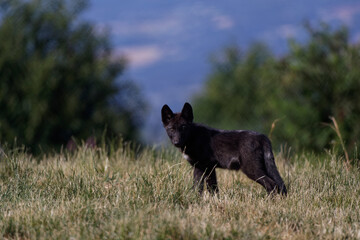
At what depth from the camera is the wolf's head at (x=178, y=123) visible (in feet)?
25.6

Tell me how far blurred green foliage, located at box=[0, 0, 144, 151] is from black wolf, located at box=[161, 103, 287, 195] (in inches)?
460

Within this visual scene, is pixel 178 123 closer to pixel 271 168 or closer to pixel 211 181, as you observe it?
pixel 211 181

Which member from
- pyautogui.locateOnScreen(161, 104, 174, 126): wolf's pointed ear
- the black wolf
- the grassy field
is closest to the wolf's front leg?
the black wolf

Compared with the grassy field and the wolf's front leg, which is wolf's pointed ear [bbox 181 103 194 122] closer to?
the wolf's front leg

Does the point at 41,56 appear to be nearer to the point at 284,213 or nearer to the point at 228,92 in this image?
the point at 228,92

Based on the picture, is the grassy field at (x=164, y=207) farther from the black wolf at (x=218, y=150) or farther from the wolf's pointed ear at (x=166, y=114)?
the wolf's pointed ear at (x=166, y=114)

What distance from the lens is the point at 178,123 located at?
790cm

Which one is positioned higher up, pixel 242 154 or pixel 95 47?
pixel 95 47

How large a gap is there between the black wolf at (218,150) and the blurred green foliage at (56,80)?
38.3 feet

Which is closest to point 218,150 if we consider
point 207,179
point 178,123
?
point 207,179

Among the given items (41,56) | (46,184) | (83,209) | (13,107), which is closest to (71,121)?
(13,107)

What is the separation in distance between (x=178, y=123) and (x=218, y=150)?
0.77 meters

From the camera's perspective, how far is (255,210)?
5902 millimetres

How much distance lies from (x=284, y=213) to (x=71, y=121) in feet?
54.7
